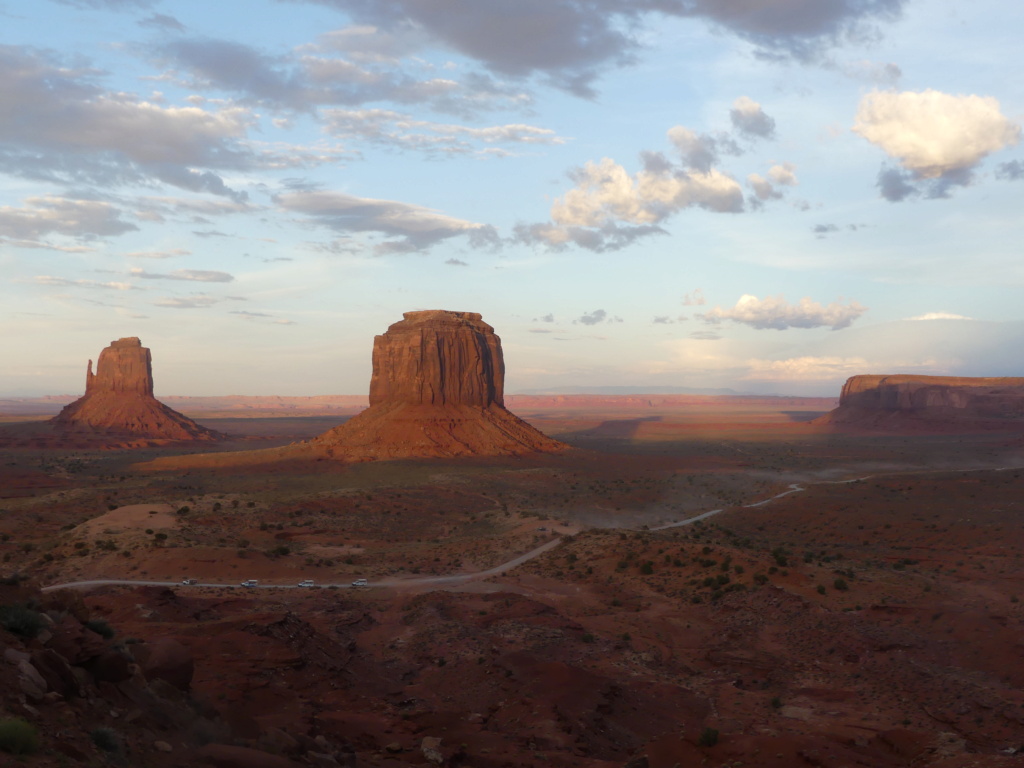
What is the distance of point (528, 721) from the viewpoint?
16.8 meters

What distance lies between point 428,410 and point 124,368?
6435 centimetres

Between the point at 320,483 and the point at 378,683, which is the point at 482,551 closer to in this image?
the point at 378,683

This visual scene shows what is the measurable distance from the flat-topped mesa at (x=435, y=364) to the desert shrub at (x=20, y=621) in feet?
259

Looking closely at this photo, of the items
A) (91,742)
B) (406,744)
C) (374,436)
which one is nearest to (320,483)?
(374,436)

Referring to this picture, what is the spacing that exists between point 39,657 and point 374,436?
249 feet

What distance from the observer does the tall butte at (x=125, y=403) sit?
120 metres

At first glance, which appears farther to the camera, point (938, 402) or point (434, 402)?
point (938, 402)

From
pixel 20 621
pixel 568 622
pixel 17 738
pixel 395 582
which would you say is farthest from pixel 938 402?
pixel 17 738

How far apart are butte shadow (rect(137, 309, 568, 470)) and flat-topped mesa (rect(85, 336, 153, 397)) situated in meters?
49.0

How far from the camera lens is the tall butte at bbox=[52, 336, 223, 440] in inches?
4707

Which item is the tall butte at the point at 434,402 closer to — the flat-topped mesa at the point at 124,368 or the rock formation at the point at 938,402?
the flat-topped mesa at the point at 124,368

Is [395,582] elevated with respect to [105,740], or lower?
lower

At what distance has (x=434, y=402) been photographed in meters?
91.2

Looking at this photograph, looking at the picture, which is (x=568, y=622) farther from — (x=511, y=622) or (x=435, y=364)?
(x=435, y=364)
